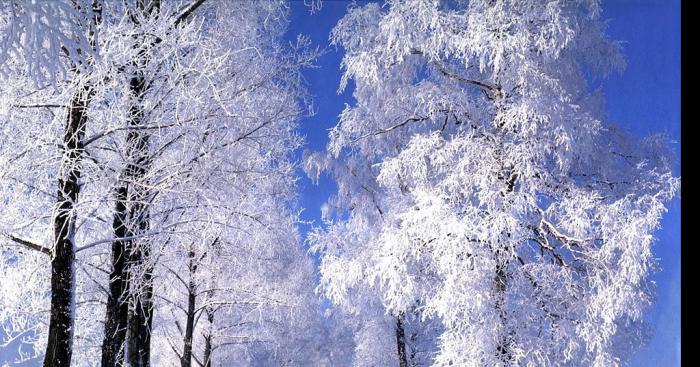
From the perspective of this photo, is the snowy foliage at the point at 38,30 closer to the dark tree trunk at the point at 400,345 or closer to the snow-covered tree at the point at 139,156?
the snow-covered tree at the point at 139,156

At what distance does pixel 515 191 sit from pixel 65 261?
9.69ft

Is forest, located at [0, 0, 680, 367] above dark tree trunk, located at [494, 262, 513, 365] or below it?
above

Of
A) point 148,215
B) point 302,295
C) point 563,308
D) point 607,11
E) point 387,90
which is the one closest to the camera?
point 148,215

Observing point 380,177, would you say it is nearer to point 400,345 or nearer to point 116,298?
point 116,298

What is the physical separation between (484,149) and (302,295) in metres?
3.79

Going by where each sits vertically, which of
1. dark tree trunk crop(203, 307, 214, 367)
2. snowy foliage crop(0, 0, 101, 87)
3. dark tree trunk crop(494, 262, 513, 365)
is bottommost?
dark tree trunk crop(494, 262, 513, 365)

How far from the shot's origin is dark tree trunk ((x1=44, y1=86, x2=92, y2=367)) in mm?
2996

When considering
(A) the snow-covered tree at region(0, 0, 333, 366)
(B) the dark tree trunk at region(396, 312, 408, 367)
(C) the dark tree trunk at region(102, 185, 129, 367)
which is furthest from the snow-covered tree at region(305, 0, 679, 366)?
(B) the dark tree trunk at region(396, 312, 408, 367)

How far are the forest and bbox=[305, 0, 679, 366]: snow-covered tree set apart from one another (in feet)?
0.05

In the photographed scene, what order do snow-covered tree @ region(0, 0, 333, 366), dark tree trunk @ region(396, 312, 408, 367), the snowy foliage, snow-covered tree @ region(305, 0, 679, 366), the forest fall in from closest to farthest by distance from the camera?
the snowy foliage → snow-covered tree @ region(0, 0, 333, 366) → the forest → snow-covered tree @ region(305, 0, 679, 366) → dark tree trunk @ region(396, 312, 408, 367)

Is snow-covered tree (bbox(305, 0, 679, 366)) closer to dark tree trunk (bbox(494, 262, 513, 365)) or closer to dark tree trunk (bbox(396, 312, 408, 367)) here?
dark tree trunk (bbox(494, 262, 513, 365))

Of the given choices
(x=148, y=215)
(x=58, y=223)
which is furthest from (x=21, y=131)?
(x=148, y=215)

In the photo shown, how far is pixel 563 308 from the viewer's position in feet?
13.7

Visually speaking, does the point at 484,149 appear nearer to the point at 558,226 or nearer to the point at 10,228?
the point at 558,226
